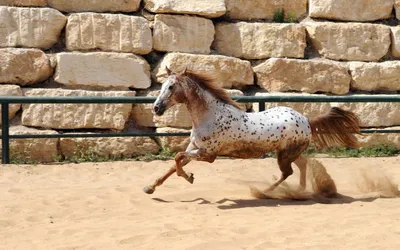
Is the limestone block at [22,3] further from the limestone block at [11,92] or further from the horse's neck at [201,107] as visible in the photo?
the horse's neck at [201,107]

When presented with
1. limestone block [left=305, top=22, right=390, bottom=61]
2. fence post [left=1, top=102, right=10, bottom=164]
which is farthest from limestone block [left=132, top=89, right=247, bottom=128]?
fence post [left=1, top=102, right=10, bottom=164]

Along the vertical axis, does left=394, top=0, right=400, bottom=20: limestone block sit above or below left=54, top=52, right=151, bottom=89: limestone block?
above

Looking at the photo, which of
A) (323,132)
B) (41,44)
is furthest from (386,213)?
(41,44)

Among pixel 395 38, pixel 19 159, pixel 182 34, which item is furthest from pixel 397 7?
pixel 19 159

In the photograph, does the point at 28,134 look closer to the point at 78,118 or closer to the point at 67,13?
the point at 78,118

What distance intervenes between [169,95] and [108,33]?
374cm

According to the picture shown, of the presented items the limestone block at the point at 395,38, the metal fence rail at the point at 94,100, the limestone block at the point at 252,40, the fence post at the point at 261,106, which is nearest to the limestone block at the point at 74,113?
the metal fence rail at the point at 94,100

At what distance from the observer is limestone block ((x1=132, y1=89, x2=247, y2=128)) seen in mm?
11172

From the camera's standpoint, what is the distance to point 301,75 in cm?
1169

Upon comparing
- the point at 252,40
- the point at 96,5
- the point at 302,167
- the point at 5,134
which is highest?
the point at 96,5

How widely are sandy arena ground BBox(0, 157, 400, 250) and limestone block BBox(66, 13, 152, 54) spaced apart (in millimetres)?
1893

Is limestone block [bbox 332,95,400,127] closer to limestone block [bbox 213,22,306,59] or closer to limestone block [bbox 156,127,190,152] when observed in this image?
limestone block [bbox 213,22,306,59]

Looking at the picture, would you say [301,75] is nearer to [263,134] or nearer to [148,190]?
[263,134]

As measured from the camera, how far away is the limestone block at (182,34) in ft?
37.2
